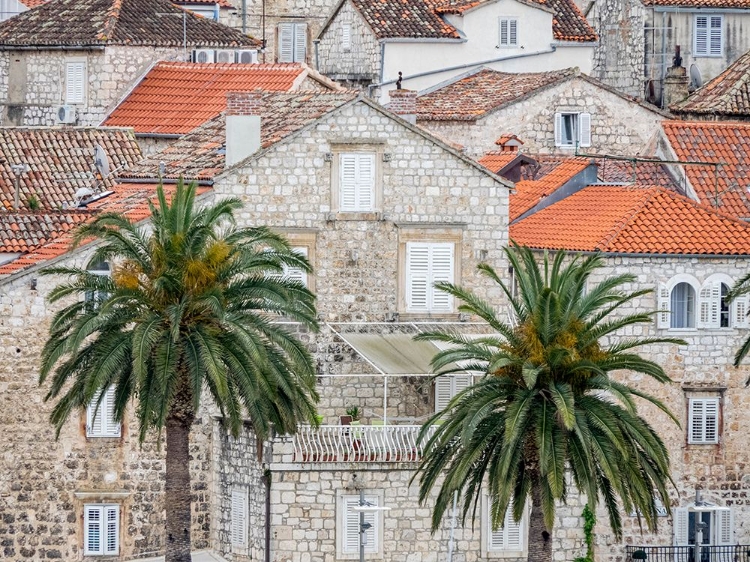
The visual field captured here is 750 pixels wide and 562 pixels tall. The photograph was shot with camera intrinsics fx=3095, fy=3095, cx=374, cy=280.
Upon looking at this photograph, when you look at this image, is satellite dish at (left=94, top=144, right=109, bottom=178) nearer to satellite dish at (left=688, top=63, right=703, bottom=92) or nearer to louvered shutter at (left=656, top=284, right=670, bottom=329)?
louvered shutter at (left=656, top=284, right=670, bottom=329)

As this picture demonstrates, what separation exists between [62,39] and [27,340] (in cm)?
2662

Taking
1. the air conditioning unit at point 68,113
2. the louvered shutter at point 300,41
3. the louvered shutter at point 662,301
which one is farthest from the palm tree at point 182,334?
the louvered shutter at point 300,41

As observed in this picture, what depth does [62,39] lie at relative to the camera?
95.5m

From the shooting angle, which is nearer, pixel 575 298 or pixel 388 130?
pixel 575 298

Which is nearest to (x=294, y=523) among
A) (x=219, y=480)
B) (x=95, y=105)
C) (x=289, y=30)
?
(x=219, y=480)

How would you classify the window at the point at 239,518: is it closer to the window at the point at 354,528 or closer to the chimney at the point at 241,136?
the window at the point at 354,528

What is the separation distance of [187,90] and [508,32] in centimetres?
1181

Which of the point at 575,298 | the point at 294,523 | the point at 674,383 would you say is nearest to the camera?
the point at 575,298

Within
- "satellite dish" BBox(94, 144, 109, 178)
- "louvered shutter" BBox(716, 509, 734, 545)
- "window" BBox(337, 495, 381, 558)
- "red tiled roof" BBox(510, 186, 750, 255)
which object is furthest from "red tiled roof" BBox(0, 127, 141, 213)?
"louvered shutter" BBox(716, 509, 734, 545)

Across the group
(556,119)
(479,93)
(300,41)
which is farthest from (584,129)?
(300,41)

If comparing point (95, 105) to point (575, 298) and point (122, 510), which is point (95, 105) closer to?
point (122, 510)

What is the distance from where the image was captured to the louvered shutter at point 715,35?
102562 mm

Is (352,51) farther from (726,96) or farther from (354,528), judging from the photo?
(354,528)

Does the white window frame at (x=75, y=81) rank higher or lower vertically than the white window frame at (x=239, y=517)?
higher
